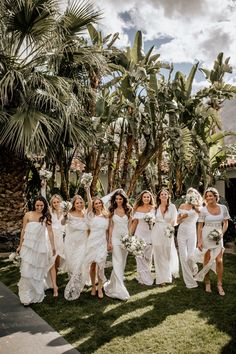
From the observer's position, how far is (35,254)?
686cm

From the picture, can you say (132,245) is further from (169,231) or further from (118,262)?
(169,231)

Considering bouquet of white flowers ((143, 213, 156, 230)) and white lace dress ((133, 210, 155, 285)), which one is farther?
white lace dress ((133, 210, 155, 285))

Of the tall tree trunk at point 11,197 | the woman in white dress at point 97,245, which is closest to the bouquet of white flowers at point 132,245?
the woman in white dress at point 97,245

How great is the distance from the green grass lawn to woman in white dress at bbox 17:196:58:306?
0.93 feet

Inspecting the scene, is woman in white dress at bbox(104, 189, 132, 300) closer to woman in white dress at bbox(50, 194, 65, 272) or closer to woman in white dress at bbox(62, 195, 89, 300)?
woman in white dress at bbox(62, 195, 89, 300)

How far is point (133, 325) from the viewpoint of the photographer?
564 cm

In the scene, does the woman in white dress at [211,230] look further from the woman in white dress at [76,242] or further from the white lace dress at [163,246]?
the woman in white dress at [76,242]

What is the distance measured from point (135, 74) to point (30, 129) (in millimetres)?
3909

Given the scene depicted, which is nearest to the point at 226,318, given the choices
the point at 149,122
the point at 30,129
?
the point at 30,129

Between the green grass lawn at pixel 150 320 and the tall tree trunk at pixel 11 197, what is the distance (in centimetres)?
367

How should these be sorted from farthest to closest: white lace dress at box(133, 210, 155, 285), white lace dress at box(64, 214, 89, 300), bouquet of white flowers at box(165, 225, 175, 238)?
white lace dress at box(133, 210, 155, 285) < bouquet of white flowers at box(165, 225, 175, 238) < white lace dress at box(64, 214, 89, 300)

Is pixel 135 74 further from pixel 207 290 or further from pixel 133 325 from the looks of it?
pixel 133 325

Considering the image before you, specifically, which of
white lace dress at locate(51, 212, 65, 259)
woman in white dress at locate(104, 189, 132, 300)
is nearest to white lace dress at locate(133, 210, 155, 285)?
woman in white dress at locate(104, 189, 132, 300)

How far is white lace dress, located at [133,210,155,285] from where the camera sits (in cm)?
806
